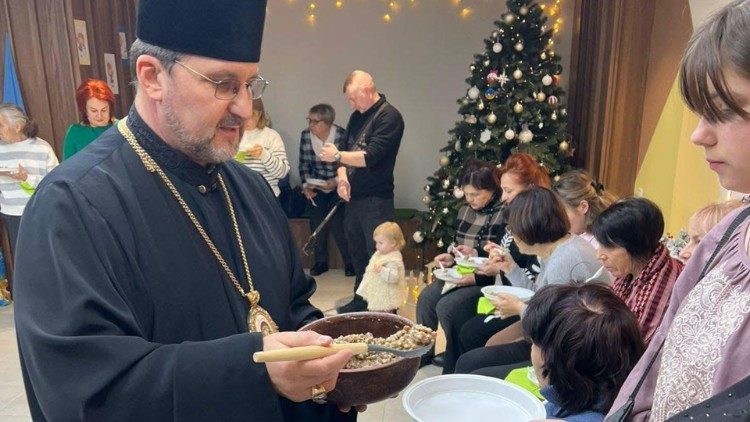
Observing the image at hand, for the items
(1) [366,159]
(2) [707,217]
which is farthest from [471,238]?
(2) [707,217]

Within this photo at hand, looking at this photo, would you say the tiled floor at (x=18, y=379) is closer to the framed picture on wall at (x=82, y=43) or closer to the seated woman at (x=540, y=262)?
the seated woman at (x=540, y=262)

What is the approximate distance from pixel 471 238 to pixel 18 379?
3.03 meters

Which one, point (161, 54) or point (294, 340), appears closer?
point (294, 340)

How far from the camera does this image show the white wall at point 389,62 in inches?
243

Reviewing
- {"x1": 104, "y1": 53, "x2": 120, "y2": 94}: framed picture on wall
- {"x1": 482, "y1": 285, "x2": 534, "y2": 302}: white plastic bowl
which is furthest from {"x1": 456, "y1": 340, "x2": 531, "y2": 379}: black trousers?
{"x1": 104, "y1": 53, "x2": 120, "y2": 94}: framed picture on wall

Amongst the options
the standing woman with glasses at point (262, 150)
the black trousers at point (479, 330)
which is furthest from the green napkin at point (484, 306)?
the standing woman with glasses at point (262, 150)

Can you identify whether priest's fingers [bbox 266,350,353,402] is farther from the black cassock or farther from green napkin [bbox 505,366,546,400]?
green napkin [bbox 505,366,546,400]

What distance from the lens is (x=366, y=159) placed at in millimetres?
4062

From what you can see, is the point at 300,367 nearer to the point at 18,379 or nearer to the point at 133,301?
the point at 133,301

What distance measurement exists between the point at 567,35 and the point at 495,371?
459 centimetres

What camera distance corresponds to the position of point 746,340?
0.82 m

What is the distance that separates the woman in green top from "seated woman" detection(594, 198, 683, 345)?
3617mm

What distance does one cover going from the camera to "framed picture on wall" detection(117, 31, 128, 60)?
5320 millimetres

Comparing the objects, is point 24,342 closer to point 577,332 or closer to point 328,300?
point 577,332
